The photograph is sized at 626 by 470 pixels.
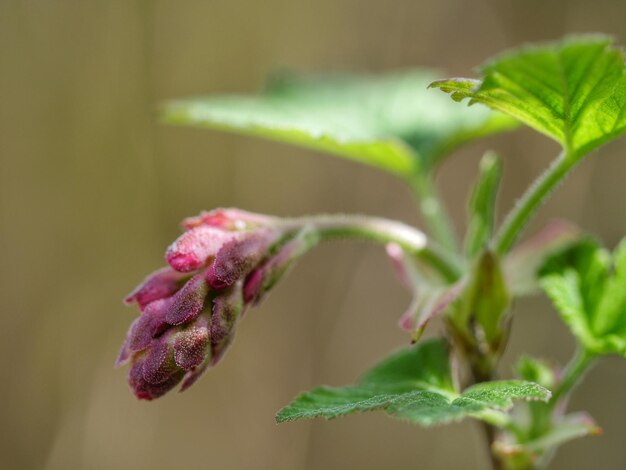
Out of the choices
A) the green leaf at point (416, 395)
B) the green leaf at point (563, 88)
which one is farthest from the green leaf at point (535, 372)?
the green leaf at point (563, 88)

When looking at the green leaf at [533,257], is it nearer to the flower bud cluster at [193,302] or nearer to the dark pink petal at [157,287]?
the flower bud cluster at [193,302]

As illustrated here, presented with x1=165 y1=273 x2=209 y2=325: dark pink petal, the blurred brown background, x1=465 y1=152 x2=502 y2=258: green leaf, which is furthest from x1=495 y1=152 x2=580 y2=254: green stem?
the blurred brown background

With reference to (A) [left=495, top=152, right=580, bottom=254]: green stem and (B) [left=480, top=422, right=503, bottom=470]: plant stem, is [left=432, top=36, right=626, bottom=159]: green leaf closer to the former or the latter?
(A) [left=495, top=152, right=580, bottom=254]: green stem

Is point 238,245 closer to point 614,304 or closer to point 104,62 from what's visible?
point 614,304

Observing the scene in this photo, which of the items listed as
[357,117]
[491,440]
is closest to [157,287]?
[491,440]

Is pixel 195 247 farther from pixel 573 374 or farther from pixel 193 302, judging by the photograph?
pixel 573 374

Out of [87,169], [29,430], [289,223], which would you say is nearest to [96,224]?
[87,169]
